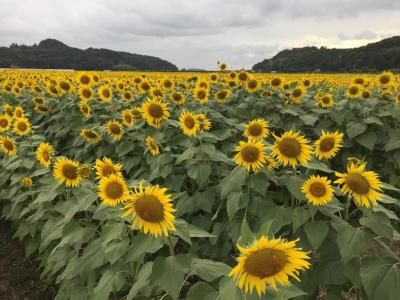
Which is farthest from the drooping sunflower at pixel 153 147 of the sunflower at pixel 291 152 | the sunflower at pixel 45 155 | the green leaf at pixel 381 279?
the green leaf at pixel 381 279

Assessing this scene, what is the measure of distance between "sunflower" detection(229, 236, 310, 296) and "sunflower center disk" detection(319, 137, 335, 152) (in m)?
1.92

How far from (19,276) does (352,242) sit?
4.23 m

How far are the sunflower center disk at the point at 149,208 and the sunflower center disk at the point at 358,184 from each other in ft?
4.27

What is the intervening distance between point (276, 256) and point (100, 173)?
6.22 feet

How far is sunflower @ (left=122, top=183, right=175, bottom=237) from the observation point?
2219 millimetres

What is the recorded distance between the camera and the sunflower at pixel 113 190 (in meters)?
2.79

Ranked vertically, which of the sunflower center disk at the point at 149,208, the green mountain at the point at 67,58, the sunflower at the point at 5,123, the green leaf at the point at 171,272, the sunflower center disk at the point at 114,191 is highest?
the sunflower center disk at the point at 149,208

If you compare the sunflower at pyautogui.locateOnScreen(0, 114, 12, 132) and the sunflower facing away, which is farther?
the sunflower at pyautogui.locateOnScreen(0, 114, 12, 132)

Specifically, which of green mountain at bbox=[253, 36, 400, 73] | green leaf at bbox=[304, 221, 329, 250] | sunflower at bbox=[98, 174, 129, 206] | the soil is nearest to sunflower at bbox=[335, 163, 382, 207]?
green leaf at bbox=[304, 221, 329, 250]

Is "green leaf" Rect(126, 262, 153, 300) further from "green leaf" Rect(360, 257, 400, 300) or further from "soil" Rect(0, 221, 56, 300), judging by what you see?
"soil" Rect(0, 221, 56, 300)

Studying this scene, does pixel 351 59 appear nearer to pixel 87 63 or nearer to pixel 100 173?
pixel 87 63

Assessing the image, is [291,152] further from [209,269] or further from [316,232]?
[209,269]

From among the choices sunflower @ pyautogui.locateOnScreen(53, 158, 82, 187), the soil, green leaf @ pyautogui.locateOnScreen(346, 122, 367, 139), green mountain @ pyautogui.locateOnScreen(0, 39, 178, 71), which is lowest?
green mountain @ pyautogui.locateOnScreen(0, 39, 178, 71)

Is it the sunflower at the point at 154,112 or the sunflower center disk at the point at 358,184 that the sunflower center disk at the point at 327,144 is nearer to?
the sunflower center disk at the point at 358,184
